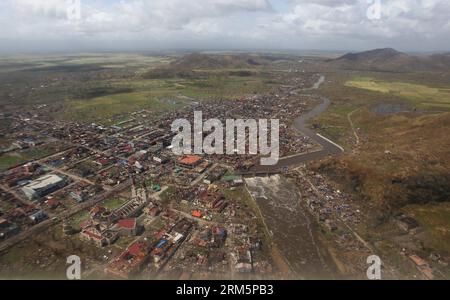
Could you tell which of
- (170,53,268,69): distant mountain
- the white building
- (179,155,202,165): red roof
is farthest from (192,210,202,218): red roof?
(170,53,268,69): distant mountain

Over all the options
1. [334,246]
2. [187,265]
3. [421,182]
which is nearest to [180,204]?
[187,265]

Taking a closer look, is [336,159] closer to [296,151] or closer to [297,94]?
[296,151]

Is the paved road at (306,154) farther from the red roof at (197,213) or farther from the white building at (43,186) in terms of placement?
the white building at (43,186)

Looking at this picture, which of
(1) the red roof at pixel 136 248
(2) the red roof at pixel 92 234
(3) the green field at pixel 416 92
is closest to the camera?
(1) the red roof at pixel 136 248

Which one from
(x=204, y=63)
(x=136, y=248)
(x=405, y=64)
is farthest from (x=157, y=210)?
(x=405, y=64)

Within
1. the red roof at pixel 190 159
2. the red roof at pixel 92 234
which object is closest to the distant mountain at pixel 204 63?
the red roof at pixel 190 159

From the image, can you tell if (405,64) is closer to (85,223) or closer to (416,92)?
(416,92)

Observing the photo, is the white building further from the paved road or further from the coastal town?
the paved road
